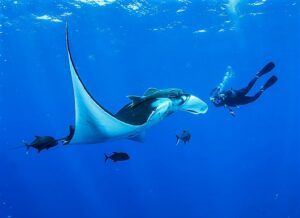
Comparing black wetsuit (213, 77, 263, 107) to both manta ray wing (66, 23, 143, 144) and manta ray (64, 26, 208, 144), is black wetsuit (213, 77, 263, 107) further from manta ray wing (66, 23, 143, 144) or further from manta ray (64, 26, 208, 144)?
manta ray wing (66, 23, 143, 144)

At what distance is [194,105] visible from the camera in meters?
5.86

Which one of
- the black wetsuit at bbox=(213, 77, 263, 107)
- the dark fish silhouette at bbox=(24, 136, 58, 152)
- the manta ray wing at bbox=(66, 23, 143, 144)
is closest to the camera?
the manta ray wing at bbox=(66, 23, 143, 144)

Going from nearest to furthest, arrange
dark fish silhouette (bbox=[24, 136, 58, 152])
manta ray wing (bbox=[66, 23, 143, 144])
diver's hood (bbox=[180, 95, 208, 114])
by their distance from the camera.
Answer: manta ray wing (bbox=[66, 23, 143, 144])
dark fish silhouette (bbox=[24, 136, 58, 152])
diver's hood (bbox=[180, 95, 208, 114])

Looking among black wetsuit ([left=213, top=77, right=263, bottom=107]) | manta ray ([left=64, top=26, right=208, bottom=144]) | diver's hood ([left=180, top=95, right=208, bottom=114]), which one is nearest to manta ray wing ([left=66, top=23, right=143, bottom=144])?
manta ray ([left=64, top=26, right=208, bottom=144])

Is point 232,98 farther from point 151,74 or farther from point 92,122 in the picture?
point 151,74

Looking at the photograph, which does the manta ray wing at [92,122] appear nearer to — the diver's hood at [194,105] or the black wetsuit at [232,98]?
the diver's hood at [194,105]

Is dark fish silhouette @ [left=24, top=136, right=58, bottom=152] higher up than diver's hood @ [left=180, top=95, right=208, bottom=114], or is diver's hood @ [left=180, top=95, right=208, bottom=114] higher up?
diver's hood @ [left=180, top=95, right=208, bottom=114]

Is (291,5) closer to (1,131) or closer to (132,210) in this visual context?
(132,210)

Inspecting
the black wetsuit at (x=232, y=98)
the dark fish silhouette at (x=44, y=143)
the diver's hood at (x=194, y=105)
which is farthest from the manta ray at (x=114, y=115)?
the black wetsuit at (x=232, y=98)

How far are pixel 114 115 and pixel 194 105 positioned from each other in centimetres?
189

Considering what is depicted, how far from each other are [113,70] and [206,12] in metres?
15.3

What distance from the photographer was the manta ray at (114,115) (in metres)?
3.89

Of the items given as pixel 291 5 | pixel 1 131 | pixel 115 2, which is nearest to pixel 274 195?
pixel 291 5

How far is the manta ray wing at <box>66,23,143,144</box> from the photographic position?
151 inches
